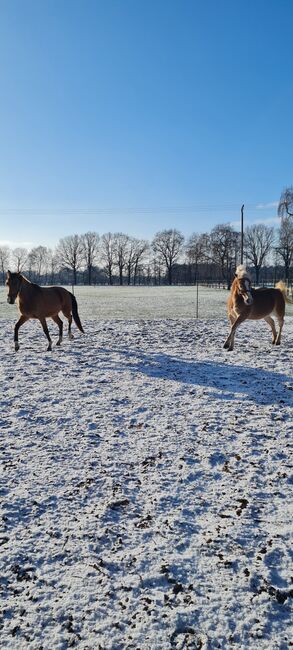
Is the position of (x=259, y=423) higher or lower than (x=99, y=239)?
lower

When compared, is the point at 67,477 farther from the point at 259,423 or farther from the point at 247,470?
the point at 259,423

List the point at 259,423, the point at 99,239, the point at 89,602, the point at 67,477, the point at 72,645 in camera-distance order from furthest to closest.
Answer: the point at 99,239 < the point at 259,423 < the point at 67,477 < the point at 89,602 < the point at 72,645

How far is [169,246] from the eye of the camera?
100 meters

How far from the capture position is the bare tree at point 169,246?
99812 millimetres

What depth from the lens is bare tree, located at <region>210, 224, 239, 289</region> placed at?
74394mm

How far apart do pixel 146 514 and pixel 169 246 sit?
10056cm

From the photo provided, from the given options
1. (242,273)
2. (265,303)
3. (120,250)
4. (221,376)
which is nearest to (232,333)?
(265,303)

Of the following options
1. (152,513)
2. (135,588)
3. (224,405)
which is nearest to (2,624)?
(135,588)

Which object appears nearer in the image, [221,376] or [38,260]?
[221,376]

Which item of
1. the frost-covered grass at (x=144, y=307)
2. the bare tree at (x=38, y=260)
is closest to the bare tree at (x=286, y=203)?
the frost-covered grass at (x=144, y=307)

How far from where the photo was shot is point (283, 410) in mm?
5043

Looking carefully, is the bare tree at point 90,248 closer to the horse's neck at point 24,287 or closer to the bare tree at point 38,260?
the bare tree at point 38,260

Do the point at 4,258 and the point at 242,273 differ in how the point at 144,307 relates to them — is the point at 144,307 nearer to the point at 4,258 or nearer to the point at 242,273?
the point at 242,273

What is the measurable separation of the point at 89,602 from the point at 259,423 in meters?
3.14
